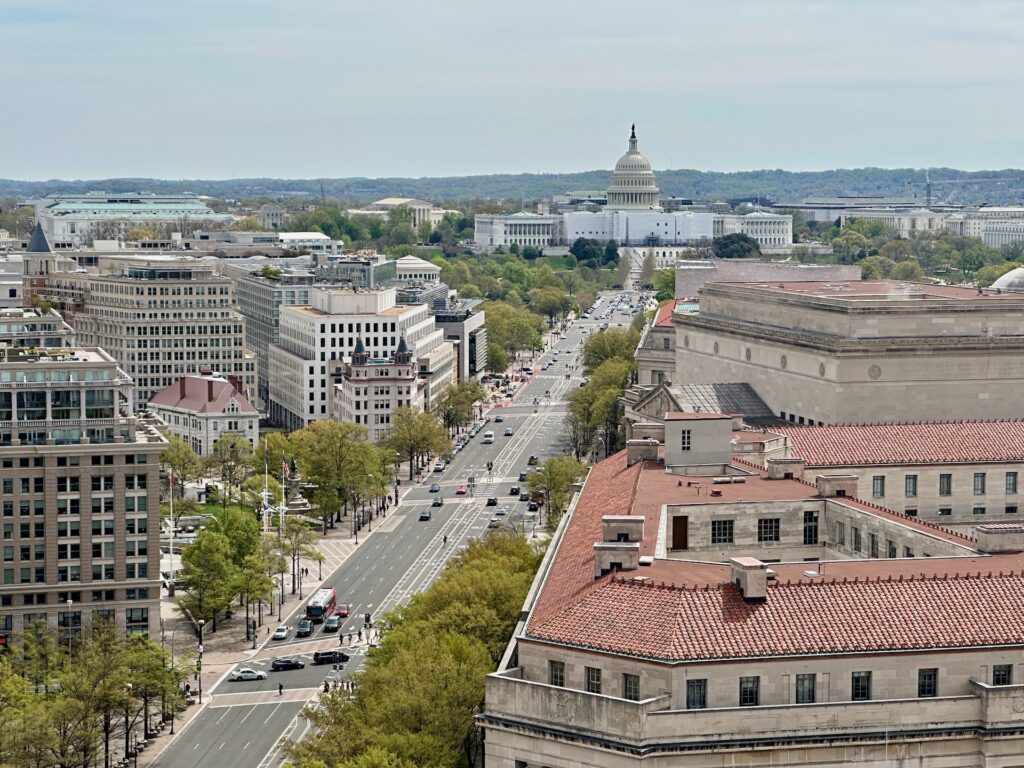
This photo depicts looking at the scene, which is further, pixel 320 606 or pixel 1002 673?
pixel 320 606

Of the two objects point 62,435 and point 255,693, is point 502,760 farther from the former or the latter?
point 62,435

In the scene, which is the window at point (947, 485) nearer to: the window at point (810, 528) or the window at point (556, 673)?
the window at point (810, 528)

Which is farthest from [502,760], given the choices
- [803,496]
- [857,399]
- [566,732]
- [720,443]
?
[857,399]

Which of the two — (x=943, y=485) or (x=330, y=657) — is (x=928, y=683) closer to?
(x=943, y=485)

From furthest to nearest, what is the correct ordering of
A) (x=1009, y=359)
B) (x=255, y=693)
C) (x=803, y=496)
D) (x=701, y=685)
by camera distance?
(x=1009, y=359), (x=255, y=693), (x=803, y=496), (x=701, y=685)

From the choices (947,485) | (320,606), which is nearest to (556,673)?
(947,485)

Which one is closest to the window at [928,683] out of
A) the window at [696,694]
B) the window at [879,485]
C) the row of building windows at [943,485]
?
the window at [696,694]
